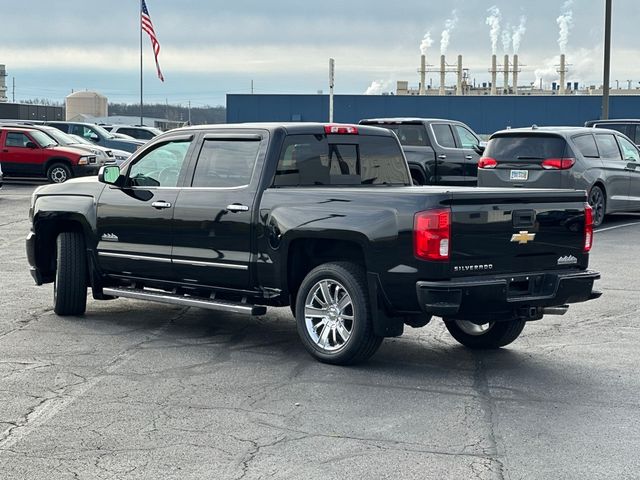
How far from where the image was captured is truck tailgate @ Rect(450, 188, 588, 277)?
7.78m

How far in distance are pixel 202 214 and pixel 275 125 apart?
0.97 m

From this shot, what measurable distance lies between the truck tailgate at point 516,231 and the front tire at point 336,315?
2.64 ft

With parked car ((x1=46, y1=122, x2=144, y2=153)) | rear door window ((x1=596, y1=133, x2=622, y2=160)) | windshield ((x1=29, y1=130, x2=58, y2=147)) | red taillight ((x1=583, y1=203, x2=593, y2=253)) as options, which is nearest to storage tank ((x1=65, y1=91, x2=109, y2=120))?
parked car ((x1=46, y1=122, x2=144, y2=153))

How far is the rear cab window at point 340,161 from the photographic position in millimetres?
9086

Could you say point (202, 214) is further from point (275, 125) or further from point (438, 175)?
point (438, 175)

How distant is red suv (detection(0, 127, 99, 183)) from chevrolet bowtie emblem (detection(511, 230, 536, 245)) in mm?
22588

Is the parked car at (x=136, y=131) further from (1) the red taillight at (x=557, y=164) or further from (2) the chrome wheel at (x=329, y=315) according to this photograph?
(2) the chrome wheel at (x=329, y=315)

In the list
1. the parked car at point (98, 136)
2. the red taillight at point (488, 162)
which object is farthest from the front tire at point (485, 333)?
the parked car at point (98, 136)

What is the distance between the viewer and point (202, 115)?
135000mm

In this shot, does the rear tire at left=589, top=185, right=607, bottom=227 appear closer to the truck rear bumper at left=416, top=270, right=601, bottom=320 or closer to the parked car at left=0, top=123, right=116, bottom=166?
the truck rear bumper at left=416, top=270, right=601, bottom=320

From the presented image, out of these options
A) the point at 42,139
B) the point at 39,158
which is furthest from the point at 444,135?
the point at 42,139

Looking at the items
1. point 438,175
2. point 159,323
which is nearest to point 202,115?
point 438,175

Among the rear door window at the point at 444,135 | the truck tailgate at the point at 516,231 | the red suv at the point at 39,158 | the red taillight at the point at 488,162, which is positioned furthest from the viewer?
the red suv at the point at 39,158

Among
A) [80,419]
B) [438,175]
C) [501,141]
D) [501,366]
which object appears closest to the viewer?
[80,419]
